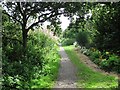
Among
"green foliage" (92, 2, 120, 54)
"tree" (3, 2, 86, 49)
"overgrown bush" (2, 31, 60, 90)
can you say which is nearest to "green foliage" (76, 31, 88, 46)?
"overgrown bush" (2, 31, 60, 90)

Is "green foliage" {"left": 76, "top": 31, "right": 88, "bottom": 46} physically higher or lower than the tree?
lower

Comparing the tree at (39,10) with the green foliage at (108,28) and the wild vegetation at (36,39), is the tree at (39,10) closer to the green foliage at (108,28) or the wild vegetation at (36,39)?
the wild vegetation at (36,39)

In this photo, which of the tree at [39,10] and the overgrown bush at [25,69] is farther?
the tree at [39,10]

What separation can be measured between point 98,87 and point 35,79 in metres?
3.07

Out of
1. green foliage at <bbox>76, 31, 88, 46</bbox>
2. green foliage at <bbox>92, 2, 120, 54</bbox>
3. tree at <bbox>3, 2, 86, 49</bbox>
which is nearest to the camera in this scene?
green foliage at <bbox>92, 2, 120, 54</bbox>

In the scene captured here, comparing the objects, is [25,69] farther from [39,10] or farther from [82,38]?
[82,38]

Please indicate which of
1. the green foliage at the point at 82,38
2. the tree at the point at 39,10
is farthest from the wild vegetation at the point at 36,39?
the green foliage at the point at 82,38

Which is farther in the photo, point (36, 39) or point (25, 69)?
point (36, 39)

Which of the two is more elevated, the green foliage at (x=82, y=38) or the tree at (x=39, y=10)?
the tree at (x=39, y=10)

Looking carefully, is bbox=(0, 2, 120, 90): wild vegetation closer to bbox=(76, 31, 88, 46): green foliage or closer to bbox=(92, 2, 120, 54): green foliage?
bbox=(92, 2, 120, 54): green foliage

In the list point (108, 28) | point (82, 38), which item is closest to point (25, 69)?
point (108, 28)

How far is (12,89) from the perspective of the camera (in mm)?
9602

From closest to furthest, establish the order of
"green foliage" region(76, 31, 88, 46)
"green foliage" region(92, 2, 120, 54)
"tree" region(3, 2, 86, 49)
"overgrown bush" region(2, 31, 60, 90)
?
"overgrown bush" region(2, 31, 60, 90)
"green foliage" region(92, 2, 120, 54)
"tree" region(3, 2, 86, 49)
"green foliage" region(76, 31, 88, 46)

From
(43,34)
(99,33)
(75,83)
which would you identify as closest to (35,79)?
(75,83)
